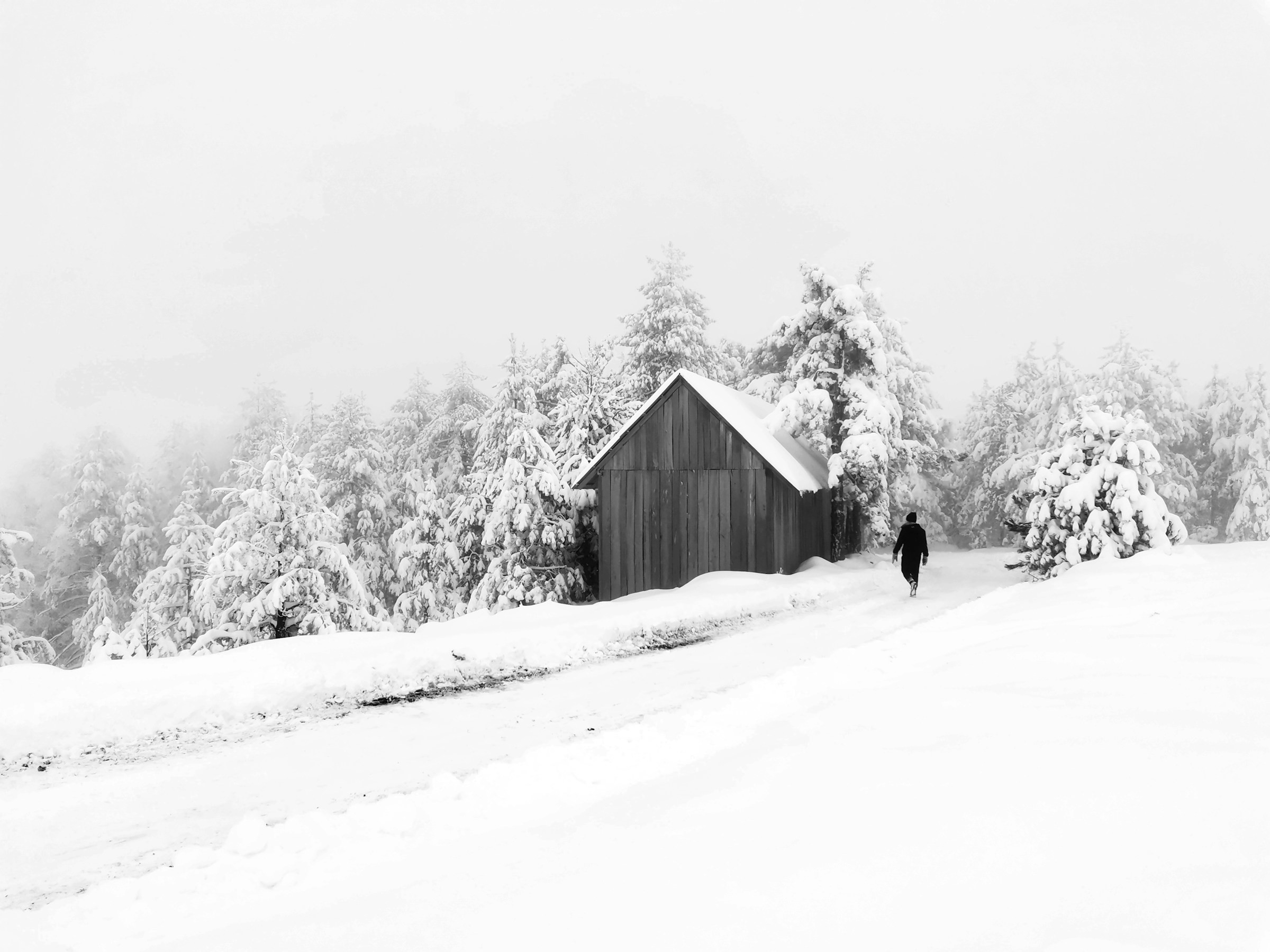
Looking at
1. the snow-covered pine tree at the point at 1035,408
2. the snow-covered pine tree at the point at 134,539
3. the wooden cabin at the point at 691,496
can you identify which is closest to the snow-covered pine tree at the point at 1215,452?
the snow-covered pine tree at the point at 1035,408

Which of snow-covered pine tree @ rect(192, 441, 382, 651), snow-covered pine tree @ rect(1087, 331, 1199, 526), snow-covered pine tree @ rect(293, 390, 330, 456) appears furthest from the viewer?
snow-covered pine tree @ rect(293, 390, 330, 456)

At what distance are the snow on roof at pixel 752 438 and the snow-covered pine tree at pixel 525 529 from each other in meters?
1.59

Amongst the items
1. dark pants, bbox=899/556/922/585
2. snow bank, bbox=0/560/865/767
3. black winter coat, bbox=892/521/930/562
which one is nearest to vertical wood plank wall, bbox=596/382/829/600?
black winter coat, bbox=892/521/930/562

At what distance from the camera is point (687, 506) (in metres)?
21.1

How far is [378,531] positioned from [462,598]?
6688 mm

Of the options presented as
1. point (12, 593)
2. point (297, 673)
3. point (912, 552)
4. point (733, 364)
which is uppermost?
point (733, 364)

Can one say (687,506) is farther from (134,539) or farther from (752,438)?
(134,539)

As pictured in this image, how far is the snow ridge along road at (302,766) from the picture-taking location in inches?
164

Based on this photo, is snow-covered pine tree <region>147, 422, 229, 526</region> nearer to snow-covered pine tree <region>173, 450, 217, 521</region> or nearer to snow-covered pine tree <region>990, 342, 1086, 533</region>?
snow-covered pine tree <region>173, 450, 217, 521</region>

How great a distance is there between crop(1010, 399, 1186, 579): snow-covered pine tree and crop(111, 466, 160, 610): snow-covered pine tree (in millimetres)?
33576

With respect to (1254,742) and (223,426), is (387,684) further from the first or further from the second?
(223,426)

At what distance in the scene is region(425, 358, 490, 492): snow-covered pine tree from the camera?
33656 millimetres

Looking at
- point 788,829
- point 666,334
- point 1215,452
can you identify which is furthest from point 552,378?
point 1215,452

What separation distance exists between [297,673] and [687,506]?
14505mm
